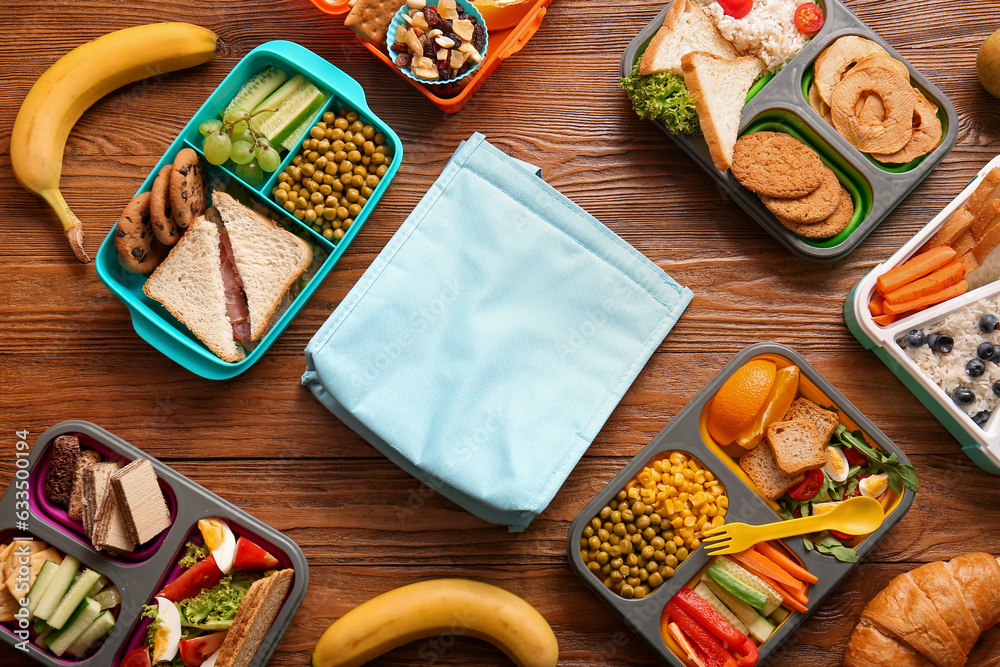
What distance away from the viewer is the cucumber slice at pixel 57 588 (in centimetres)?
184

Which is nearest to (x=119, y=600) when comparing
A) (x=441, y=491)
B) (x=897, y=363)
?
(x=441, y=491)

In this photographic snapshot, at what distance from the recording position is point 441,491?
2.02 m

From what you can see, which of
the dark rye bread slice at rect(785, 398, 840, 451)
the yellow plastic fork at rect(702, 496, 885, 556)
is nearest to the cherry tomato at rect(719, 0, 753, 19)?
the dark rye bread slice at rect(785, 398, 840, 451)

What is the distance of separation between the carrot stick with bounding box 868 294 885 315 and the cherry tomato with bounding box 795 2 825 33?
3.04 ft

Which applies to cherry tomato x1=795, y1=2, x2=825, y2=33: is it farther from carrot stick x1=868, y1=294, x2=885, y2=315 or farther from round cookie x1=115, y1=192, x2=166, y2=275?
round cookie x1=115, y1=192, x2=166, y2=275

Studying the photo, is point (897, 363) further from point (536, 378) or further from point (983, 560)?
point (536, 378)

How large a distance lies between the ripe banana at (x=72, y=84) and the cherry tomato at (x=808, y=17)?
2014mm

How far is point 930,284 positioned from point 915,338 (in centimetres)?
18

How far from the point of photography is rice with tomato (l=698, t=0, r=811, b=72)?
6.59 feet

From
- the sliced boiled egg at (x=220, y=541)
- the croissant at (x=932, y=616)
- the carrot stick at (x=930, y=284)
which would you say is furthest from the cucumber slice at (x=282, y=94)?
the croissant at (x=932, y=616)

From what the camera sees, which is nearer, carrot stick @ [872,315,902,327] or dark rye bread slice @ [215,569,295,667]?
dark rye bread slice @ [215,569,295,667]

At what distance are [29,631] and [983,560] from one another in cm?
307

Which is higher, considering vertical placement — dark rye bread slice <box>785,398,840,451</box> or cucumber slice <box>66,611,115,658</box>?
dark rye bread slice <box>785,398,840,451</box>

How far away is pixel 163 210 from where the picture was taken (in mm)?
1913
